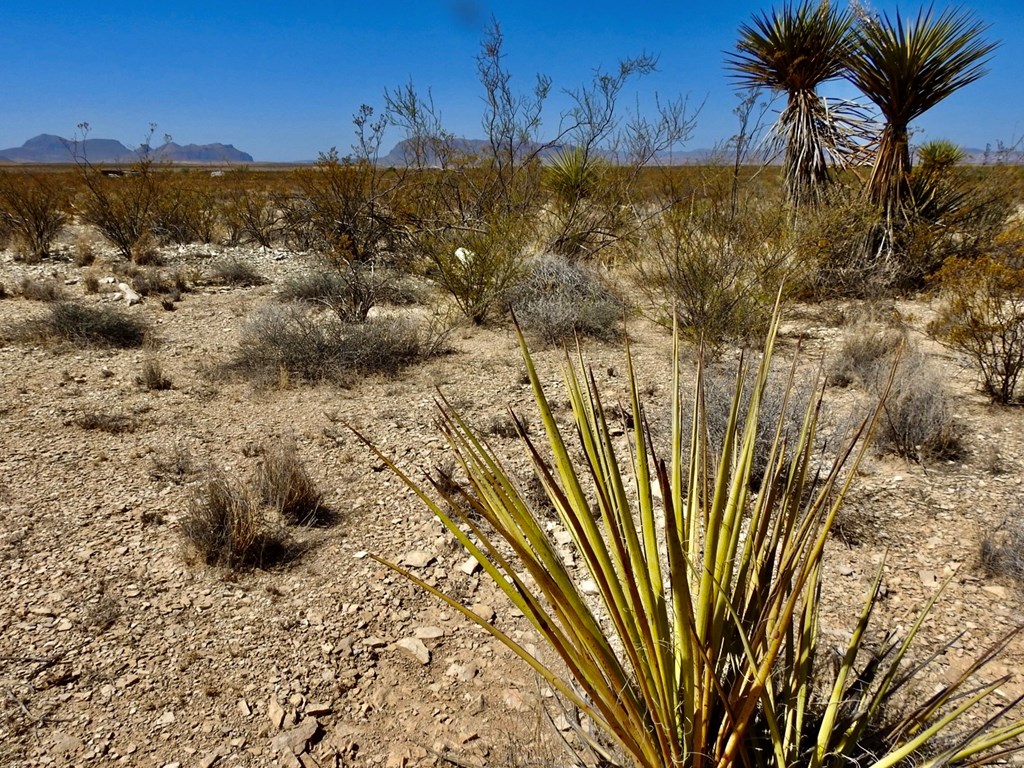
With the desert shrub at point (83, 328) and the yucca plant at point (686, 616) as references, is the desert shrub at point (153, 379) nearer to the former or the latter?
the desert shrub at point (83, 328)

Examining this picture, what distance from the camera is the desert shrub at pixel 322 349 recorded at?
5742 millimetres

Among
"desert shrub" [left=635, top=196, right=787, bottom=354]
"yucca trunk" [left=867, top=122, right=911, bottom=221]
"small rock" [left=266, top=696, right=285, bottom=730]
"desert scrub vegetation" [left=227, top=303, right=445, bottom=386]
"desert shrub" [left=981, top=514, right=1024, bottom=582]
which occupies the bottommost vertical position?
"small rock" [left=266, top=696, right=285, bottom=730]

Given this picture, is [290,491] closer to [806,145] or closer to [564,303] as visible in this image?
[564,303]

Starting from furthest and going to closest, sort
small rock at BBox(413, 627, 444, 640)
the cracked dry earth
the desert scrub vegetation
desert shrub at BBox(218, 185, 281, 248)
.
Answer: desert shrub at BBox(218, 185, 281, 248)
the desert scrub vegetation
small rock at BBox(413, 627, 444, 640)
the cracked dry earth

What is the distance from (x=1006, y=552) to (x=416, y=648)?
2648mm

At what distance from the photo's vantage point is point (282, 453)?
13.3ft

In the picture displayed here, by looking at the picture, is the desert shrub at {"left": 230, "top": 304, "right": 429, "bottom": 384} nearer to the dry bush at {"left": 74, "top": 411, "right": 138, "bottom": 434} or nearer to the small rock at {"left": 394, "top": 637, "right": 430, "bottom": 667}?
the dry bush at {"left": 74, "top": 411, "right": 138, "bottom": 434}

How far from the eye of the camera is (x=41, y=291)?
857 centimetres

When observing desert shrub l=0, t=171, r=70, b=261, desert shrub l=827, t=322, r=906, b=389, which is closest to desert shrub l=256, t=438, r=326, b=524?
desert shrub l=827, t=322, r=906, b=389

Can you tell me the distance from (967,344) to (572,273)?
448cm

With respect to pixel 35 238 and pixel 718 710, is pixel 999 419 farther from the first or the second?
pixel 35 238

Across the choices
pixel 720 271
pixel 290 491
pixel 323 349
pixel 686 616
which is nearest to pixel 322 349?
pixel 323 349

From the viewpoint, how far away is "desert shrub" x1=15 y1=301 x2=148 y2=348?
6.62 meters

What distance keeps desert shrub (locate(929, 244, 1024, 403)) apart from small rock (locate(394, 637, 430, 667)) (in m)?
4.65
